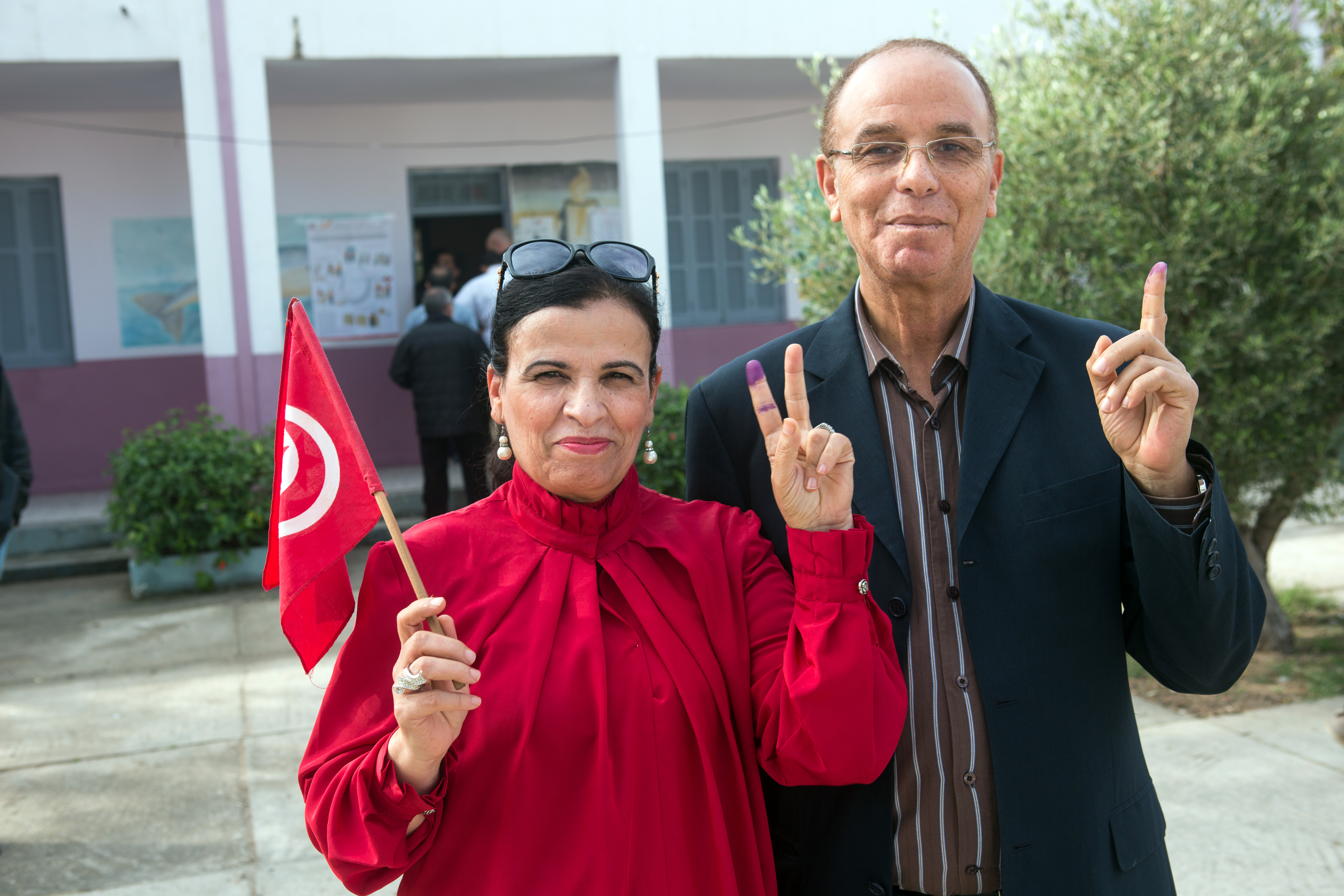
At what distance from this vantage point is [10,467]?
4.96m

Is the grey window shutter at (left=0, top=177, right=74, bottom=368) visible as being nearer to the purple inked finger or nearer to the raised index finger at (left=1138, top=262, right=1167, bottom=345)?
the purple inked finger

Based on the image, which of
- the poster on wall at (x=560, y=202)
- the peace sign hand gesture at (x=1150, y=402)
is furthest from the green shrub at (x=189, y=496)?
the peace sign hand gesture at (x=1150, y=402)

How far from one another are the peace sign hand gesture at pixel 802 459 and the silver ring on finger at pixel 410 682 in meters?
0.55

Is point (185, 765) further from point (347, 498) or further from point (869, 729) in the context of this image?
point (869, 729)

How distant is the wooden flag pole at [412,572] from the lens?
1.53m

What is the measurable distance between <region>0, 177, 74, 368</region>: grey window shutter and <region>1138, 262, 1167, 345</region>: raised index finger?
1042 cm

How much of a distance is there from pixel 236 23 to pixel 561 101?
329cm

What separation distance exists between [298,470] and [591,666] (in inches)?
22.3

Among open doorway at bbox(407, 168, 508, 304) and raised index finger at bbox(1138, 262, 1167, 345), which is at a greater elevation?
open doorway at bbox(407, 168, 508, 304)

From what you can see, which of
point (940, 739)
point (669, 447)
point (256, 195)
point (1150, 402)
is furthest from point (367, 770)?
point (256, 195)

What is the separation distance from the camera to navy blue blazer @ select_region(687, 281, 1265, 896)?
5.68 feet

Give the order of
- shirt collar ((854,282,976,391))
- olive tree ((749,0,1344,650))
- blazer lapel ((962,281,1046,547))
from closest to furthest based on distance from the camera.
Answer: blazer lapel ((962,281,1046,547)) < shirt collar ((854,282,976,391)) < olive tree ((749,0,1344,650))

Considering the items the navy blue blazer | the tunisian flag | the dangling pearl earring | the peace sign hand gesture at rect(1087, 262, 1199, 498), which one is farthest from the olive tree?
the tunisian flag

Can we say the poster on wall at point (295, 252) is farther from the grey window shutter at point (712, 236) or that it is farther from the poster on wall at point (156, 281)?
the grey window shutter at point (712, 236)
